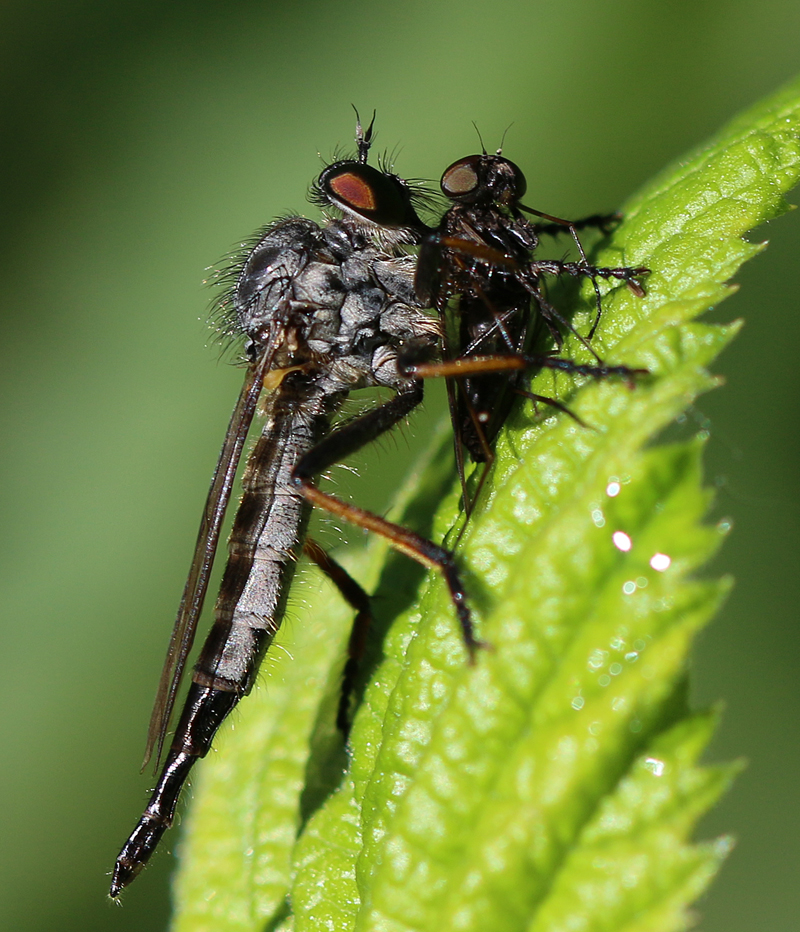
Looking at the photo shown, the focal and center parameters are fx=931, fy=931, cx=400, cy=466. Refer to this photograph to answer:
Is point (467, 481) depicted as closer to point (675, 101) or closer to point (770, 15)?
point (675, 101)

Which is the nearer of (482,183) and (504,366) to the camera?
(504,366)

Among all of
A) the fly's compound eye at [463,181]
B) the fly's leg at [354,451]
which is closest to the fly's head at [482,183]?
the fly's compound eye at [463,181]

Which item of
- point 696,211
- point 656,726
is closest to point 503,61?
point 696,211

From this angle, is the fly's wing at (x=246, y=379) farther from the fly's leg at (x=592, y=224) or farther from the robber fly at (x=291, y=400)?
the fly's leg at (x=592, y=224)

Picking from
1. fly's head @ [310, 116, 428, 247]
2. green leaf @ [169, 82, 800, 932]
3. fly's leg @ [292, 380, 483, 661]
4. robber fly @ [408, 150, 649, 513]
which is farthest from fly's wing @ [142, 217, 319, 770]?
green leaf @ [169, 82, 800, 932]

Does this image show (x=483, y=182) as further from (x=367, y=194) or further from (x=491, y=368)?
(x=491, y=368)

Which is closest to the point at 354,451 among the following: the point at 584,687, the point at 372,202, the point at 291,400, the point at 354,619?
the point at 291,400
